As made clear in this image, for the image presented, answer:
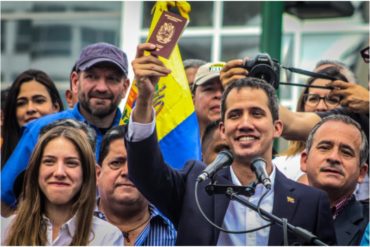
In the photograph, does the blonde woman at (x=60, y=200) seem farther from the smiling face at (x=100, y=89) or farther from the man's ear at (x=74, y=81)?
the man's ear at (x=74, y=81)

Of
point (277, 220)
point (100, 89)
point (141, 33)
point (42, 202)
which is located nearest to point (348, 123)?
point (277, 220)

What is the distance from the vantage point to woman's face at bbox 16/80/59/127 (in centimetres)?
903

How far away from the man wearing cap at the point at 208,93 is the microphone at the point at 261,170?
222 cm

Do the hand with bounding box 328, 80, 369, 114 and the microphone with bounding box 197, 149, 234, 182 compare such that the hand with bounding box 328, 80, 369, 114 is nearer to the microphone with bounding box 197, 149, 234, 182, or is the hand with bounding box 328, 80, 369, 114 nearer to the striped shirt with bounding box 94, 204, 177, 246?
the striped shirt with bounding box 94, 204, 177, 246

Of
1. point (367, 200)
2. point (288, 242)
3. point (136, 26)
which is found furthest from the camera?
point (136, 26)

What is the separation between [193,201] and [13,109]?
2537mm

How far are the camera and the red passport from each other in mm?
892

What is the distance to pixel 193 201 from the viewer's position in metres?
6.95

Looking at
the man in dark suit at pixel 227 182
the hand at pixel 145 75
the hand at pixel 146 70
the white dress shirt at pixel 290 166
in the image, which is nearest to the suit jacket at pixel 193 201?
the man in dark suit at pixel 227 182

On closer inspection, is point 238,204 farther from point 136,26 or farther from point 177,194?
point 136,26

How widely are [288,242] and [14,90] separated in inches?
126

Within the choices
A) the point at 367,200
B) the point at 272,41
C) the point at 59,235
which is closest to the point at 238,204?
the point at 59,235

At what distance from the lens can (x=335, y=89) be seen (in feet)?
27.6

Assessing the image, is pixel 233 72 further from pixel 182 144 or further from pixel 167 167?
pixel 167 167
